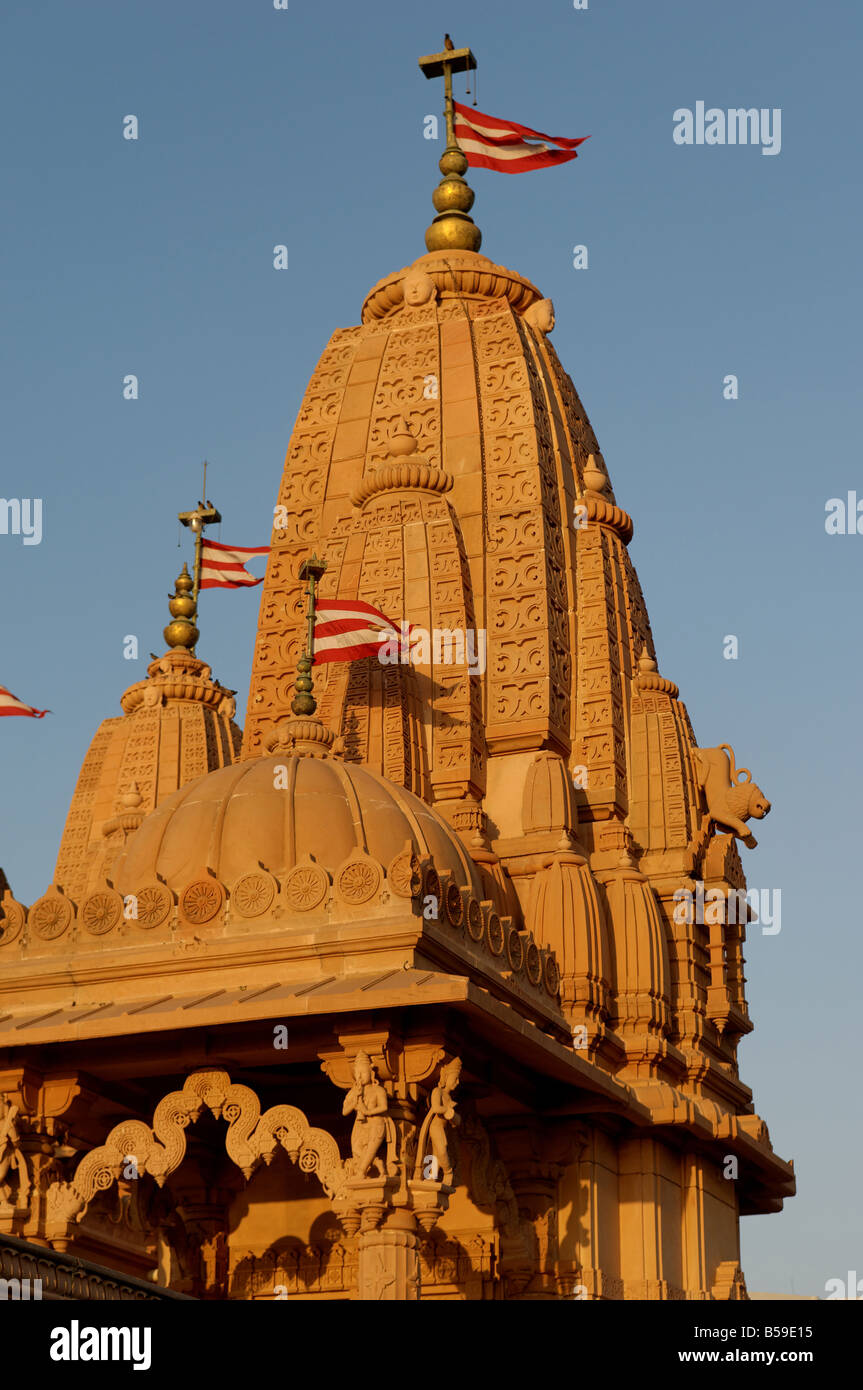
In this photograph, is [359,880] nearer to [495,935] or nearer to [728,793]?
[495,935]

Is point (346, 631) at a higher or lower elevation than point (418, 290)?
lower

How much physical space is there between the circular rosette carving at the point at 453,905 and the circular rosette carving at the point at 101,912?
3.20 meters

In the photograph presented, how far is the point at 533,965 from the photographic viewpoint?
22047 millimetres

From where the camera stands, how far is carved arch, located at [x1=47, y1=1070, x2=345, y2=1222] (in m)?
18.1

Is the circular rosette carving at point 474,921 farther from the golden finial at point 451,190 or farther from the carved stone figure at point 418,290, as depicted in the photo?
the golden finial at point 451,190

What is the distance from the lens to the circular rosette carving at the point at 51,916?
66.3ft

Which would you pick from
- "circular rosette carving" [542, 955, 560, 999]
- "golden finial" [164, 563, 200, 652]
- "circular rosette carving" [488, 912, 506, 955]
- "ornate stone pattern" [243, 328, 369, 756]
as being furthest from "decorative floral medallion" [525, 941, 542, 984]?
"golden finial" [164, 563, 200, 652]

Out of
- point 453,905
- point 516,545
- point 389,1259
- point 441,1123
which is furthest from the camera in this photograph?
point 516,545

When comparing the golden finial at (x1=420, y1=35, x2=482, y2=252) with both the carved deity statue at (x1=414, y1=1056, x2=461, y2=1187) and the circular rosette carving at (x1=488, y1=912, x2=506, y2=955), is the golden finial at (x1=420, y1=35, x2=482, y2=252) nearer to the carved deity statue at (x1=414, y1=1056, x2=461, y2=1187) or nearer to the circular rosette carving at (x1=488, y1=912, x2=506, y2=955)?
the circular rosette carving at (x1=488, y1=912, x2=506, y2=955)

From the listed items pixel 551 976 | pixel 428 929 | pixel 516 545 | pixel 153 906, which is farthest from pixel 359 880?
pixel 516 545

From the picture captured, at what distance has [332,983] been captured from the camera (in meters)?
18.5

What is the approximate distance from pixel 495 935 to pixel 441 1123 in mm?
3155
